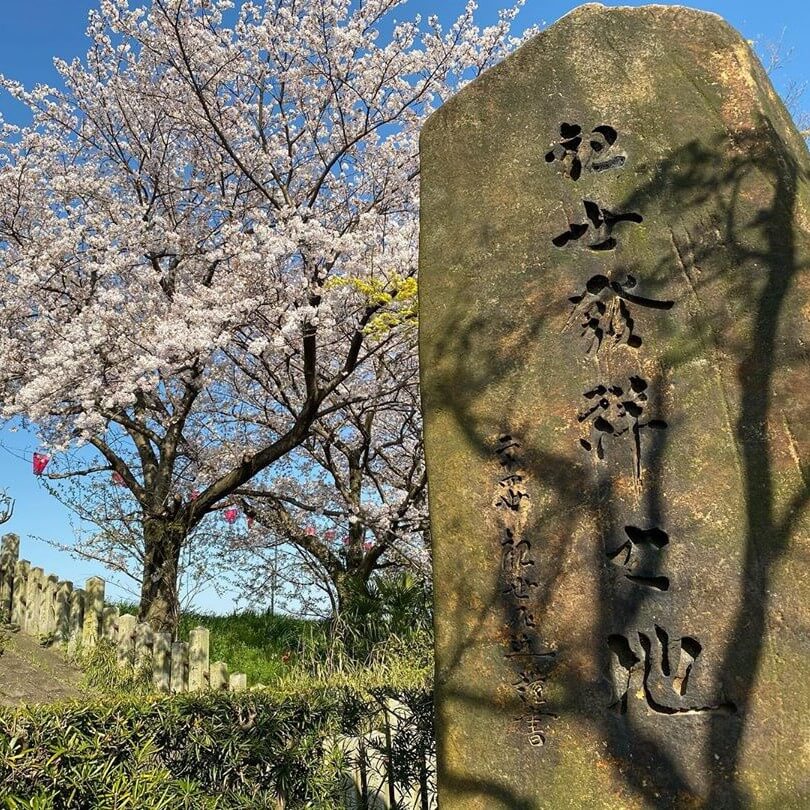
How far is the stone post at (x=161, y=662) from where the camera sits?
845 cm

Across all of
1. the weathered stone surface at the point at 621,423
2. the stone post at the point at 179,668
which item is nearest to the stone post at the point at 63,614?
the stone post at the point at 179,668

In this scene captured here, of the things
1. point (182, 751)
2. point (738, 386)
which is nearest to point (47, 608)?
point (182, 751)

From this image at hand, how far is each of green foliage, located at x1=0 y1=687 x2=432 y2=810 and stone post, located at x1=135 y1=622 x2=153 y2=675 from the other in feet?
16.0

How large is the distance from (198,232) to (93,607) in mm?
5053

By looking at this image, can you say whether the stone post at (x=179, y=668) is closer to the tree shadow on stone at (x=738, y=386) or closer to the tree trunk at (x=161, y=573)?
the tree trunk at (x=161, y=573)

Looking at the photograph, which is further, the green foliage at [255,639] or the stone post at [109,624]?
the green foliage at [255,639]

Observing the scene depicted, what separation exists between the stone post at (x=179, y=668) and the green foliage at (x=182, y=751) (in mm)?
4708

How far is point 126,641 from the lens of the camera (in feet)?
28.7

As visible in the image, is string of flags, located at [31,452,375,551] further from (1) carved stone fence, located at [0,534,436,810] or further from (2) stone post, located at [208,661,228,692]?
(2) stone post, located at [208,661,228,692]

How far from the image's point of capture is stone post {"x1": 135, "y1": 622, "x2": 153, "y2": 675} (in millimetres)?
8547

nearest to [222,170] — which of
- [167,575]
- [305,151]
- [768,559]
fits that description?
[305,151]

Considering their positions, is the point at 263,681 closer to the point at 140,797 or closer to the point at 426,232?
the point at 140,797

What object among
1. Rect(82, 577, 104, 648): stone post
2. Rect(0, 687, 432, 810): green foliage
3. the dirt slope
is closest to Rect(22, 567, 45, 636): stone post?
the dirt slope

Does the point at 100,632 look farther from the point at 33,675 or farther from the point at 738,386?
the point at 738,386
